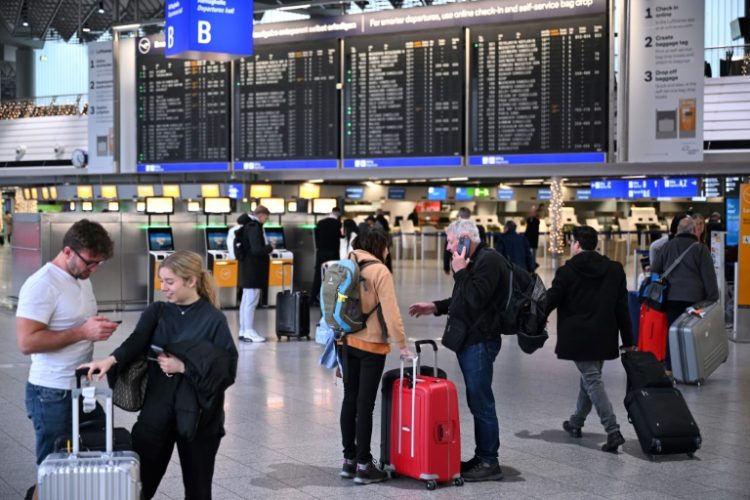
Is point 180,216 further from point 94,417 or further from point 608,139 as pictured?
point 94,417

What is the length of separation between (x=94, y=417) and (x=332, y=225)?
40.0 ft

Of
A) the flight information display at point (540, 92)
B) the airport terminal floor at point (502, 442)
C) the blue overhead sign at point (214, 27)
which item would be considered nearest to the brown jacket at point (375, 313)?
the airport terminal floor at point (502, 442)

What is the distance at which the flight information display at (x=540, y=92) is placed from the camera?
1321 centimetres

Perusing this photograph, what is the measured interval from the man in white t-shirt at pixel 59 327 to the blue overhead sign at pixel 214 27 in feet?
23.4

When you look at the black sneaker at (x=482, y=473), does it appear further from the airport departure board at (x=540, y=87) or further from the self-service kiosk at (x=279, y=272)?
the self-service kiosk at (x=279, y=272)

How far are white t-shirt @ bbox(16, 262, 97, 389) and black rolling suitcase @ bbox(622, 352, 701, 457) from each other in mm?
3878

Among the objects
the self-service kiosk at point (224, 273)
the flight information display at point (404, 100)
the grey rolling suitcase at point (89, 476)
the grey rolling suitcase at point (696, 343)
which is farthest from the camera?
the self-service kiosk at point (224, 273)

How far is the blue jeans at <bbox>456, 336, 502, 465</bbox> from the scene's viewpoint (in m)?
6.16

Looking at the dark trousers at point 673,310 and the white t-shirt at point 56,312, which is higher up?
the white t-shirt at point 56,312

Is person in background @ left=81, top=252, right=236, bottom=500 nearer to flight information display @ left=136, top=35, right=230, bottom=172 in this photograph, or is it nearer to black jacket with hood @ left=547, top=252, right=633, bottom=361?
black jacket with hood @ left=547, top=252, right=633, bottom=361

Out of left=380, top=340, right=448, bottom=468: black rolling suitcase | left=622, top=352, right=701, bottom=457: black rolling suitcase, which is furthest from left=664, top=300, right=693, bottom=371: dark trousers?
left=380, top=340, right=448, bottom=468: black rolling suitcase

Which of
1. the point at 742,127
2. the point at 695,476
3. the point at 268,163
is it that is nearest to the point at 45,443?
the point at 695,476

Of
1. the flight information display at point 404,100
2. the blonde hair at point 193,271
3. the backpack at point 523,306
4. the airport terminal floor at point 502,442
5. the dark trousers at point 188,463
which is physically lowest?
the airport terminal floor at point 502,442

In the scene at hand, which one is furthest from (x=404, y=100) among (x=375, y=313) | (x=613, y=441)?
(x=375, y=313)
